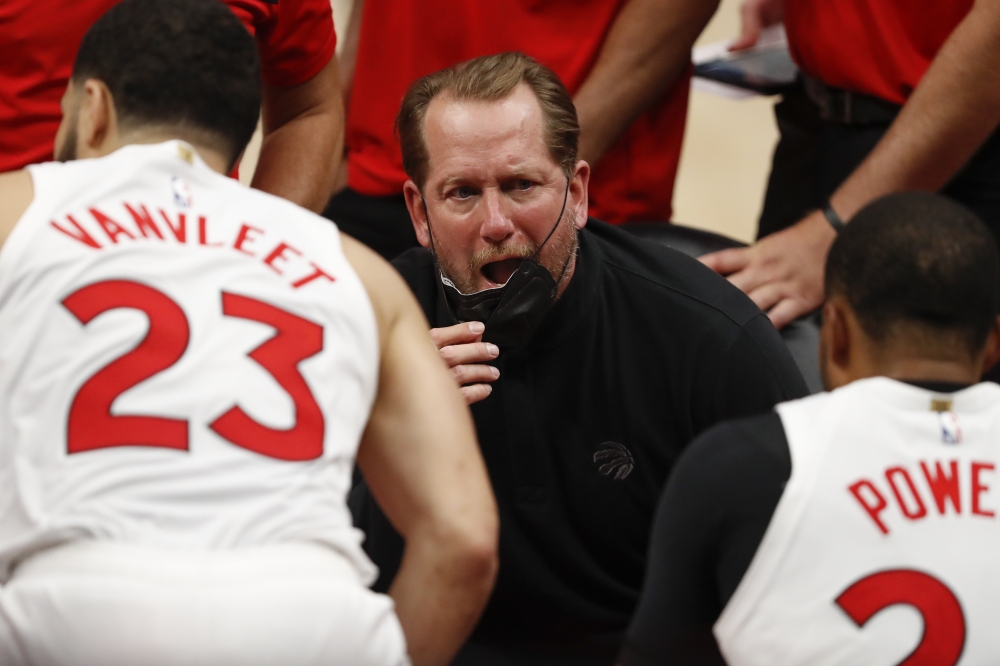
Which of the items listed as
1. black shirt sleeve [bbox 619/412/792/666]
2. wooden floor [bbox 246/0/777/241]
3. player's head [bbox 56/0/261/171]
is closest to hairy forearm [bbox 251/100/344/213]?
player's head [bbox 56/0/261/171]

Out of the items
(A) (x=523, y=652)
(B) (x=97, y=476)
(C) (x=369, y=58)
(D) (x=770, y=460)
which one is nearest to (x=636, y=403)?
(A) (x=523, y=652)

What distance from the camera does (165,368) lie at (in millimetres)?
1354

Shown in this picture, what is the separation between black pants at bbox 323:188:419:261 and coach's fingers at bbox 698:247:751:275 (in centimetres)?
68

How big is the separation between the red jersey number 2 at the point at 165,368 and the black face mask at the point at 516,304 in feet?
1.99

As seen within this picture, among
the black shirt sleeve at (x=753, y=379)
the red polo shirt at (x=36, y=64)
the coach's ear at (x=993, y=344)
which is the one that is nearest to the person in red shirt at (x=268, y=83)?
the red polo shirt at (x=36, y=64)

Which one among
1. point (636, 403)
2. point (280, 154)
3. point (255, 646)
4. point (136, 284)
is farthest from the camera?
point (280, 154)

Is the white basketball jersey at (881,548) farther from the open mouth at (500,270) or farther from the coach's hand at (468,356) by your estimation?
the open mouth at (500,270)

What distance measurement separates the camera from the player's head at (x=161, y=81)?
1542mm

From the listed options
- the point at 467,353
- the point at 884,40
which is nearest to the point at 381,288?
the point at 467,353

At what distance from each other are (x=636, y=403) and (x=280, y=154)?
3.15 ft

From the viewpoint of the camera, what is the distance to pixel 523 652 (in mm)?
2105

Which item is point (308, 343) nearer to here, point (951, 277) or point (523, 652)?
point (951, 277)

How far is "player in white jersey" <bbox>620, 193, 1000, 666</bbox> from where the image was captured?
1.34m

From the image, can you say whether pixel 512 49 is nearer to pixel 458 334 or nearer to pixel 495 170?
pixel 495 170
